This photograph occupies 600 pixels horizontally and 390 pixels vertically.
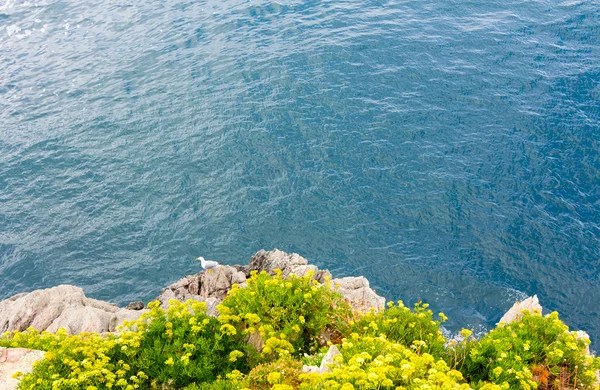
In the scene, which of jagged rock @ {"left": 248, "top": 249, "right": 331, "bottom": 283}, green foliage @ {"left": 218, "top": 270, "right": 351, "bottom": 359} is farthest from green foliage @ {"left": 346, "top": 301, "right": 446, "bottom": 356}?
jagged rock @ {"left": 248, "top": 249, "right": 331, "bottom": 283}

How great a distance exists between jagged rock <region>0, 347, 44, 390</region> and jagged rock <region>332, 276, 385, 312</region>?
40.2ft

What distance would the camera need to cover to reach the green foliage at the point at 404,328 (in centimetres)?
1766

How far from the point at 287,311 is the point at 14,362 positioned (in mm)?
10006

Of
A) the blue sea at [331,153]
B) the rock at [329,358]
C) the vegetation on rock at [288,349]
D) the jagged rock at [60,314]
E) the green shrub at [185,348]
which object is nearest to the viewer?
the rock at [329,358]

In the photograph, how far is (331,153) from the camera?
42.3 meters

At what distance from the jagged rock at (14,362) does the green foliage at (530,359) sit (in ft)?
48.8

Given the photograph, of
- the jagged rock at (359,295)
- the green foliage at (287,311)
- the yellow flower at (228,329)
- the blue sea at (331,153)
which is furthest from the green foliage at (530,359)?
the blue sea at (331,153)

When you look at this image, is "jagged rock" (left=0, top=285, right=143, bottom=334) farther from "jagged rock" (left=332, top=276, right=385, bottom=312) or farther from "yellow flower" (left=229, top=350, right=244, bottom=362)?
"jagged rock" (left=332, top=276, right=385, bottom=312)

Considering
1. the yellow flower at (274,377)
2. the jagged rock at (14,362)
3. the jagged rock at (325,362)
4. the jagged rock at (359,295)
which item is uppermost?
the yellow flower at (274,377)

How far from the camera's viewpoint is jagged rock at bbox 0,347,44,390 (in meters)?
17.4

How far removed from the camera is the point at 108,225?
39.7 m

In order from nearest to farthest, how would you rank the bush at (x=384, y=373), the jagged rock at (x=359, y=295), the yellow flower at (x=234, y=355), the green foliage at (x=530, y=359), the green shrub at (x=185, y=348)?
the bush at (x=384, y=373) → the green foliage at (x=530, y=359) → the yellow flower at (x=234, y=355) → the green shrub at (x=185, y=348) → the jagged rock at (x=359, y=295)

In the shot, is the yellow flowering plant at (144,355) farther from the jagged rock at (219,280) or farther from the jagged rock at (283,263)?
the jagged rock at (219,280)

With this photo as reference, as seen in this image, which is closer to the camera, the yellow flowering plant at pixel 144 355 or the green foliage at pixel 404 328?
the yellow flowering plant at pixel 144 355
